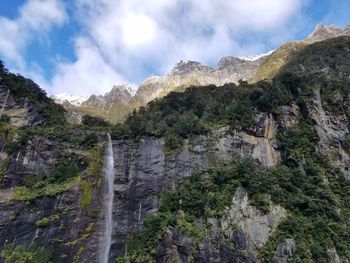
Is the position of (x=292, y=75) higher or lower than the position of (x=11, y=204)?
higher

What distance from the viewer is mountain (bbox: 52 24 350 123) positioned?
77.2m

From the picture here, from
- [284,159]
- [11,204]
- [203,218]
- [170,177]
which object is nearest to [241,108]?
[284,159]

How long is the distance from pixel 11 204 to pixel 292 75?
2965cm

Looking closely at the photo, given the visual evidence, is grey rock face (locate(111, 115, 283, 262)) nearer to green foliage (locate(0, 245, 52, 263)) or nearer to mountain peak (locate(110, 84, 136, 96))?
green foliage (locate(0, 245, 52, 263))

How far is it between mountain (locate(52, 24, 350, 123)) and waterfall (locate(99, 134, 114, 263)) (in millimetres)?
39155

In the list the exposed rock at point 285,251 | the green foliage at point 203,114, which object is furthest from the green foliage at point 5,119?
the exposed rock at point 285,251

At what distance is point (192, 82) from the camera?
269 feet

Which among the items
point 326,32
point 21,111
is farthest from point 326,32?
point 21,111

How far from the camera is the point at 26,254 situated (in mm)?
28953

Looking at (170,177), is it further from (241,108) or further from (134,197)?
(241,108)

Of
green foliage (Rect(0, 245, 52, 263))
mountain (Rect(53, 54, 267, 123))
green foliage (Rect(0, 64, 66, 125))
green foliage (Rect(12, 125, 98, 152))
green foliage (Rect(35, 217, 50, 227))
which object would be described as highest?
mountain (Rect(53, 54, 267, 123))

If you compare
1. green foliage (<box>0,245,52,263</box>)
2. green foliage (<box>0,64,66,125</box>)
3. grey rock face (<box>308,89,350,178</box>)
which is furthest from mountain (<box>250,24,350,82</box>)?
green foliage (<box>0,245,52,263</box>)

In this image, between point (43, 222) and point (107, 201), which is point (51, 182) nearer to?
point (43, 222)

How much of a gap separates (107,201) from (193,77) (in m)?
54.5
